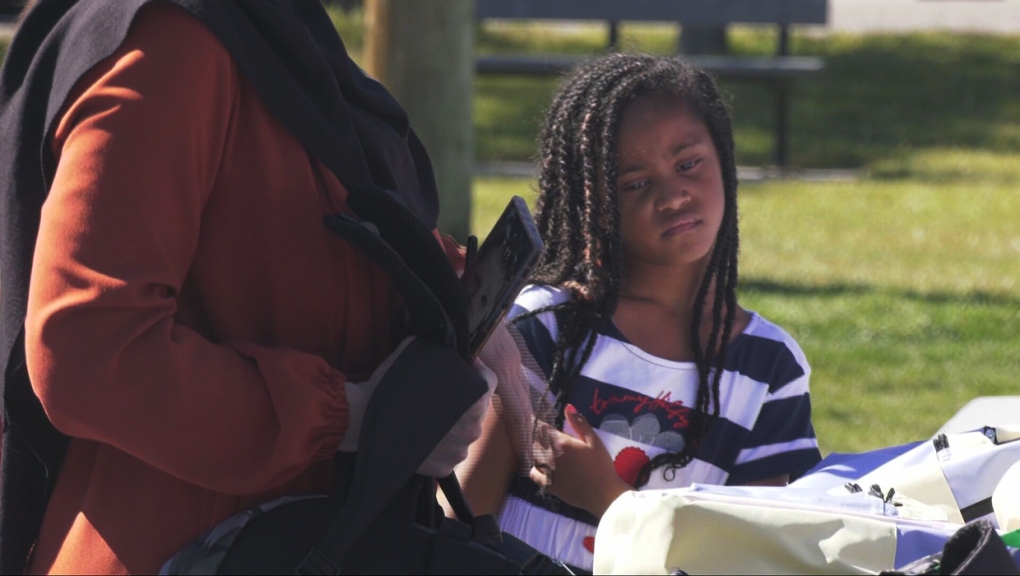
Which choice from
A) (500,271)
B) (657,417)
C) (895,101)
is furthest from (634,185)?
(895,101)

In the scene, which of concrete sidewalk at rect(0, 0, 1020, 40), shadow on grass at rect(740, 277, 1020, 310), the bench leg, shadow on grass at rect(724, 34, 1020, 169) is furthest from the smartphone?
concrete sidewalk at rect(0, 0, 1020, 40)

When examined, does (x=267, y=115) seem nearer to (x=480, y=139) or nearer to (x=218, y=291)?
(x=218, y=291)

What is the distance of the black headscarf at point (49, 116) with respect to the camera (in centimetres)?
164

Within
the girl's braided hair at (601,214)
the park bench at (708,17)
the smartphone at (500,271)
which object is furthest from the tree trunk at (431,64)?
the park bench at (708,17)

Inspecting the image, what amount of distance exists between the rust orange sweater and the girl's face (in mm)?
1113

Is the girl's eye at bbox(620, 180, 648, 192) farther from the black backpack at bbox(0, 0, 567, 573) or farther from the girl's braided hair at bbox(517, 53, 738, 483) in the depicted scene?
the black backpack at bbox(0, 0, 567, 573)

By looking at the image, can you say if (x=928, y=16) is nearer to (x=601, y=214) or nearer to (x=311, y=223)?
(x=601, y=214)

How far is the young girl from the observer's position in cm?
264

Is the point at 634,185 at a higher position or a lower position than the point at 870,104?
higher

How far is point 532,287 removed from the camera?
2.88m

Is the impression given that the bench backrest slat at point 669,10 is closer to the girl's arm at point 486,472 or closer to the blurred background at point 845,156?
the blurred background at point 845,156

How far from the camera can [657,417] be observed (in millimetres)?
2701

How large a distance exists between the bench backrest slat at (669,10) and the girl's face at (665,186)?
30.0 ft

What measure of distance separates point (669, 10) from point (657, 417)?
9649mm
